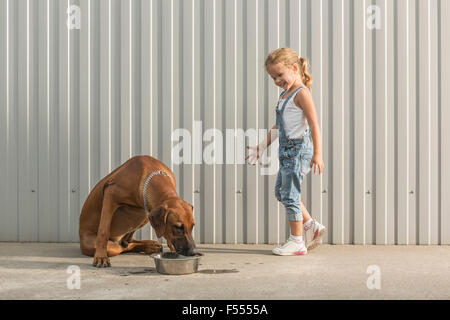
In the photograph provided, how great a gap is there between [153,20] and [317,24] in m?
1.53

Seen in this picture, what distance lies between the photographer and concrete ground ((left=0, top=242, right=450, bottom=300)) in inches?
115

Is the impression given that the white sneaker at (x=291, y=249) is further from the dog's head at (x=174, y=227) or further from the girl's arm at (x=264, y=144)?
the dog's head at (x=174, y=227)

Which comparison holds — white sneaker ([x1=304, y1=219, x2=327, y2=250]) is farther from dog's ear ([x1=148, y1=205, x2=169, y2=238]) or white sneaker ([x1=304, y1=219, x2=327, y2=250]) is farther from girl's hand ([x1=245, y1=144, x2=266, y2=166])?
dog's ear ([x1=148, y1=205, x2=169, y2=238])

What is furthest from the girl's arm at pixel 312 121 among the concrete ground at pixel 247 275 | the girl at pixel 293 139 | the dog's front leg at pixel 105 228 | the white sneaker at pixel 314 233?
the dog's front leg at pixel 105 228

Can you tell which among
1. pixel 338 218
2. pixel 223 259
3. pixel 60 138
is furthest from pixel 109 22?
pixel 338 218

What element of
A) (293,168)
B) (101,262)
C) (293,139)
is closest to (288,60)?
(293,139)

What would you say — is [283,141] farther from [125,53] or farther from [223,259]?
[125,53]

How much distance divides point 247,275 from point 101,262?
109 cm

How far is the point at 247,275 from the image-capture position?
11.2ft

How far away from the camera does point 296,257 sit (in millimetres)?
4035

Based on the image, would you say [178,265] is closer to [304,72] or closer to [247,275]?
[247,275]

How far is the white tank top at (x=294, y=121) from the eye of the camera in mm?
4133

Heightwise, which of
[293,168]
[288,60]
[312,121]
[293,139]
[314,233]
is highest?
[288,60]

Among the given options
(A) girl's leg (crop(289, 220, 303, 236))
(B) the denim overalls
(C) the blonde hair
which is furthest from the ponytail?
(A) girl's leg (crop(289, 220, 303, 236))
